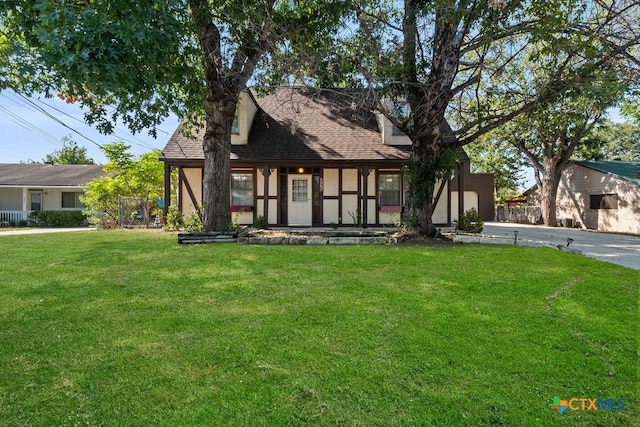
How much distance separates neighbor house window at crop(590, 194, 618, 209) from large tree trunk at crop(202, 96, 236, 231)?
2009 cm

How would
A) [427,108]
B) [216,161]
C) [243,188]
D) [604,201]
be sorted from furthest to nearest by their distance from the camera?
[604,201]
[243,188]
[216,161]
[427,108]

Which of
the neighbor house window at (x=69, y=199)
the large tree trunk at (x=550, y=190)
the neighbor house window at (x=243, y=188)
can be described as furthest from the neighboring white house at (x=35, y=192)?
the large tree trunk at (x=550, y=190)

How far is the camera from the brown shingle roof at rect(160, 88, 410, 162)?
13023 mm

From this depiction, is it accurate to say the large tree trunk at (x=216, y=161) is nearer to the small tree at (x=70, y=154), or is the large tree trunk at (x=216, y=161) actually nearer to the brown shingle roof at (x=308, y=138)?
the brown shingle roof at (x=308, y=138)

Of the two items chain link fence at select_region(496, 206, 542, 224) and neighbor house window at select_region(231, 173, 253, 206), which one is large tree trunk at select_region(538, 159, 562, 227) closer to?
chain link fence at select_region(496, 206, 542, 224)

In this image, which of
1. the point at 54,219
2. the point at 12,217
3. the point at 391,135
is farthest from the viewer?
the point at 12,217

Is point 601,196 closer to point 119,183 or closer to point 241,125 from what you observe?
point 241,125

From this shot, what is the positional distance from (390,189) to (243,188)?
5793mm

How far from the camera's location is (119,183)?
627 inches

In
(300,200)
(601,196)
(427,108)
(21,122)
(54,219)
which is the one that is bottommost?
(54,219)

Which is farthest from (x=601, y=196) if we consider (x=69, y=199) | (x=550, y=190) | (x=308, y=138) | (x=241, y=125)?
(x=69, y=199)

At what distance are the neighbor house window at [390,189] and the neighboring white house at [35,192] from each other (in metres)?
17.1

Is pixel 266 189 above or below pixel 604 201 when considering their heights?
above

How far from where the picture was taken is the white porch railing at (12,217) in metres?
Answer: 19.8
